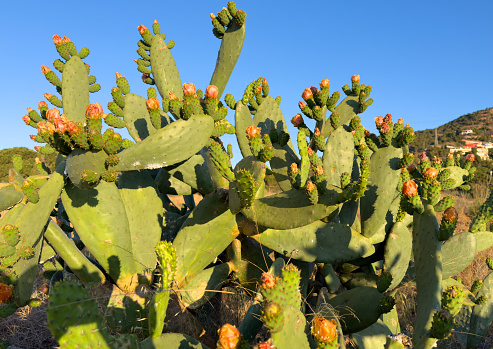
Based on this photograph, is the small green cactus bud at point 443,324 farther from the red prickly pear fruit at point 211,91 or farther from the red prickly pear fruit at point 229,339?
the red prickly pear fruit at point 211,91

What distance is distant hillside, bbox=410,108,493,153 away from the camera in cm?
2612

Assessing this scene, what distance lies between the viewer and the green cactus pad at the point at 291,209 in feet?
6.15

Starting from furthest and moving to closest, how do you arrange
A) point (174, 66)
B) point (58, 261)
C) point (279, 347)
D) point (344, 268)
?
point (174, 66) → point (58, 261) → point (344, 268) → point (279, 347)

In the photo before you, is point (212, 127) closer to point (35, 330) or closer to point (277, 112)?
point (277, 112)

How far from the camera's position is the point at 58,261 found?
2.87 metres

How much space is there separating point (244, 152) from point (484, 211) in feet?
5.73

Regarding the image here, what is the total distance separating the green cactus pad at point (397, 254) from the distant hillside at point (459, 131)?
79.2 ft

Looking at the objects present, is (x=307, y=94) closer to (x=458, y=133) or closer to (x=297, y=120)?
(x=297, y=120)

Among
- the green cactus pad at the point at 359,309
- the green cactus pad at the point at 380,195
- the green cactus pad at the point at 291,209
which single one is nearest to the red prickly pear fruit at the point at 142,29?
the green cactus pad at the point at 291,209

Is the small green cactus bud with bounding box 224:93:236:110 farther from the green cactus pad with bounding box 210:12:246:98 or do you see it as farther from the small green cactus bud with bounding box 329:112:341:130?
the small green cactus bud with bounding box 329:112:341:130

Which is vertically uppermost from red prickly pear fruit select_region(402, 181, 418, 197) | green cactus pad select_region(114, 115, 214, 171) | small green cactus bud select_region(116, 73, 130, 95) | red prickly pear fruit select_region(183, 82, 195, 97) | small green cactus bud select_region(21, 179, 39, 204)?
small green cactus bud select_region(116, 73, 130, 95)

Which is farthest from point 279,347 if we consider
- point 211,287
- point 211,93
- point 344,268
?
point 344,268

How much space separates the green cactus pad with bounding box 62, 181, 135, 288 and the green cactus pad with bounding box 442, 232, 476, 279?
2115 millimetres

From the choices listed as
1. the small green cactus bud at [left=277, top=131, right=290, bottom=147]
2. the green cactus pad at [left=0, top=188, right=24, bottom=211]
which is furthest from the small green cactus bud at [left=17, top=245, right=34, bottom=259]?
the small green cactus bud at [left=277, top=131, right=290, bottom=147]
